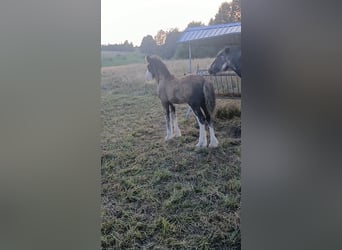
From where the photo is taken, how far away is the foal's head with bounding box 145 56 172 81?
76.9 inches

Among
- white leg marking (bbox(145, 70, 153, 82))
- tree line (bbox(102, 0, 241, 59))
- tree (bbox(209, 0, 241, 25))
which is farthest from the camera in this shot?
white leg marking (bbox(145, 70, 153, 82))

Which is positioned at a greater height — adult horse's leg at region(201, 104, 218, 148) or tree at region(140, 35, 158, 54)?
tree at region(140, 35, 158, 54)

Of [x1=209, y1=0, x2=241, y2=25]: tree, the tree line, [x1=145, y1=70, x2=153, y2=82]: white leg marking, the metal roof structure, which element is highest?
[x1=209, y1=0, x2=241, y2=25]: tree

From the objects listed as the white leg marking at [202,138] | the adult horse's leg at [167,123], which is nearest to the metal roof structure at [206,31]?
the adult horse's leg at [167,123]

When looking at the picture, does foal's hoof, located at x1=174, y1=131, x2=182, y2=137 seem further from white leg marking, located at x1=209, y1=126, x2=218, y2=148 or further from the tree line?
the tree line

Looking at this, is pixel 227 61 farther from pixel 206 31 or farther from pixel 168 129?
pixel 168 129

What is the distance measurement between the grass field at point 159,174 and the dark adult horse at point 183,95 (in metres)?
0.04

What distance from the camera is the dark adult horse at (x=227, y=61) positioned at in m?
1.77

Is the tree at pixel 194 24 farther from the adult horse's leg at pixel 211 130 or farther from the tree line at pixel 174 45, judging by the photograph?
the adult horse's leg at pixel 211 130

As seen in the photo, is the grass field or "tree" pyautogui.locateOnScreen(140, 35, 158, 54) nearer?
the grass field

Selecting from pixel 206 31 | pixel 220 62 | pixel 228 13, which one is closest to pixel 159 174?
pixel 220 62

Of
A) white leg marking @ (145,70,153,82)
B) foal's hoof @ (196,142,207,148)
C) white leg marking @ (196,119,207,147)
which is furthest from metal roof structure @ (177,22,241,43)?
foal's hoof @ (196,142,207,148)
